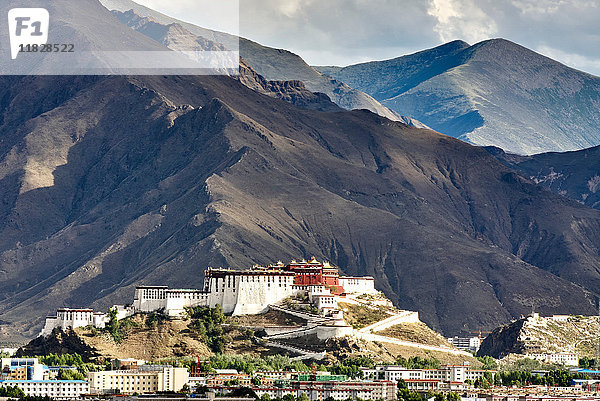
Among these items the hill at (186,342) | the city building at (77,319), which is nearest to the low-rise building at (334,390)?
the hill at (186,342)

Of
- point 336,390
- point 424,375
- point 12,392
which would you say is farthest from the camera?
point 424,375

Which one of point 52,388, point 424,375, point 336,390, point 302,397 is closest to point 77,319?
point 424,375

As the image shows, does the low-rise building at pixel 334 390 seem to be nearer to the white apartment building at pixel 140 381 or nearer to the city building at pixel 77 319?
the white apartment building at pixel 140 381

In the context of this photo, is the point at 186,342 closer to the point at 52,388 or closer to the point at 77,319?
the point at 77,319

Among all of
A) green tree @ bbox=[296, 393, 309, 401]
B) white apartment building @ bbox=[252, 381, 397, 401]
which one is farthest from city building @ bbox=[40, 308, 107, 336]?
green tree @ bbox=[296, 393, 309, 401]

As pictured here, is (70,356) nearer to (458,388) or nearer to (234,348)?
(234,348)

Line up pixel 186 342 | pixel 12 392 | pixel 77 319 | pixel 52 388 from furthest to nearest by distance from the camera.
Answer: pixel 77 319 → pixel 186 342 → pixel 52 388 → pixel 12 392

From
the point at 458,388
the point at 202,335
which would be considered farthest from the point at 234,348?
the point at 458,388
